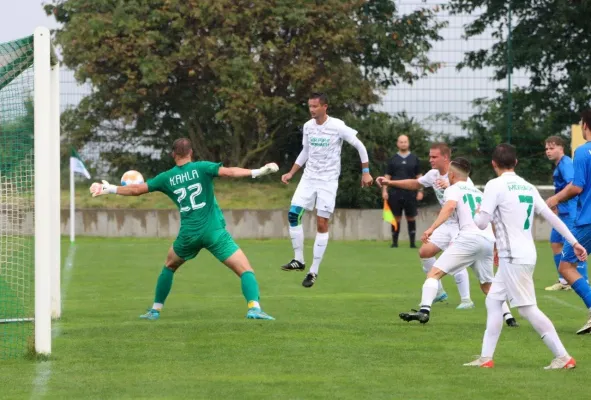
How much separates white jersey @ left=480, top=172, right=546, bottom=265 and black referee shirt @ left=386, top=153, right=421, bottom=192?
16.5m

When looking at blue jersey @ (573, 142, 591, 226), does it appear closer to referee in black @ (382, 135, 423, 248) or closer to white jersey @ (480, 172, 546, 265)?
white jersey @ (480, 172, 546, 265)

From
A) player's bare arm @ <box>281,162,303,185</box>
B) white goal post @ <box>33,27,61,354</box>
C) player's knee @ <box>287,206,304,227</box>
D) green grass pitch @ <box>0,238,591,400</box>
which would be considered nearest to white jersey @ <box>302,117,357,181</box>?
player's bare arm @ <box>281,162,303,185</box>

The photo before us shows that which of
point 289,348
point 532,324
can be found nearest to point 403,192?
point 289,348

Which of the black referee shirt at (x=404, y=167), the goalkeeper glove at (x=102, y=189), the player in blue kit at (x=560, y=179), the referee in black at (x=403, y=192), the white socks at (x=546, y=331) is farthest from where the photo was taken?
the black referee shirt at (x=404, y=167)

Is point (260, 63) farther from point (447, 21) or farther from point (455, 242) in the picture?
point (455, 242)

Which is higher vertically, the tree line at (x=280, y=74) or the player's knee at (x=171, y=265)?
the tree line at (x=280, y=74)

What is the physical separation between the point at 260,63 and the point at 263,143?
1898mm

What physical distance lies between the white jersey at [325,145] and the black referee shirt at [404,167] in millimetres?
10154

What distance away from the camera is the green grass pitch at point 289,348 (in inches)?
338

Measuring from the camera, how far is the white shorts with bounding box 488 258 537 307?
9352mm

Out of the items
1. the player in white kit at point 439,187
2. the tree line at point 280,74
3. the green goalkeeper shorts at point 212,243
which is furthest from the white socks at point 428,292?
the tree line at point 280,74

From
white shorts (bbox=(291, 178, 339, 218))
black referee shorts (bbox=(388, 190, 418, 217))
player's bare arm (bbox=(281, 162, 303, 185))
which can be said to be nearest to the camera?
player's bare arm (bbox=(281, 162, 303, 185))

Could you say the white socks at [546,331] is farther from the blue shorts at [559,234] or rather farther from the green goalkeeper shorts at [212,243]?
the blue shorts at [559,234]

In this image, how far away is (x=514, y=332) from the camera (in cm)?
1188
